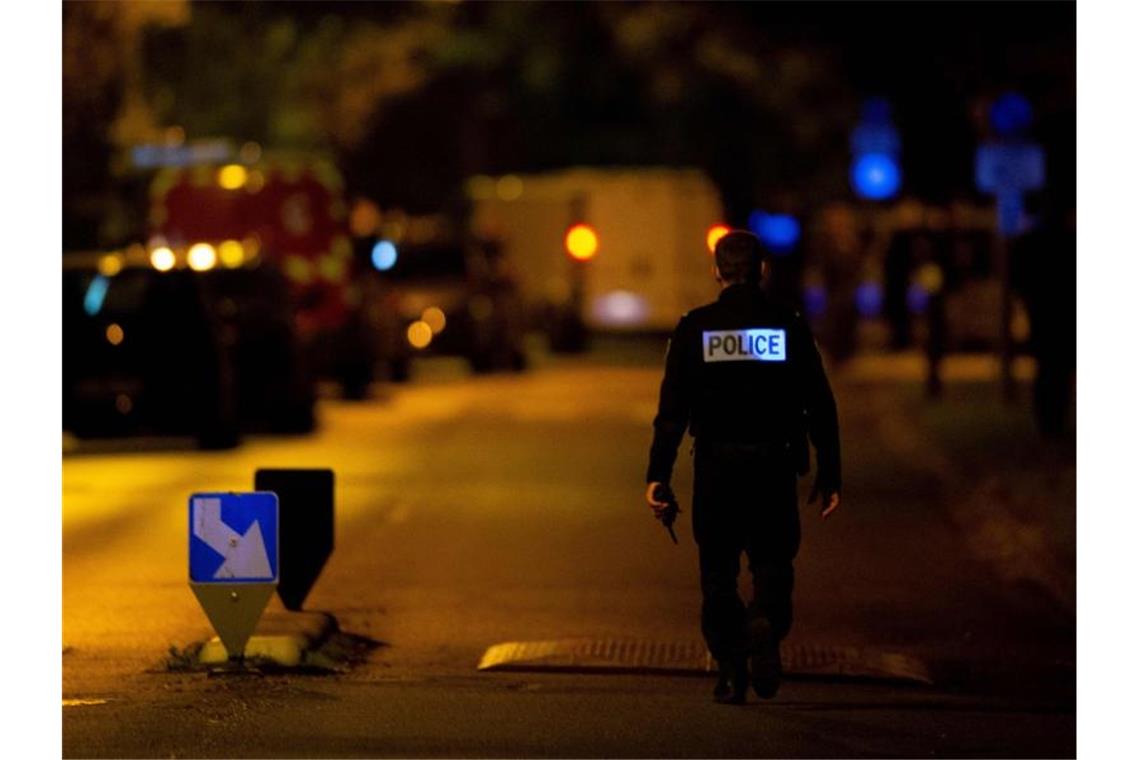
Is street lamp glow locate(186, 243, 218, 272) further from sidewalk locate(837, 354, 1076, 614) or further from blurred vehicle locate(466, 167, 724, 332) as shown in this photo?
blurred vehicle locate(466, 167, 724, 332)

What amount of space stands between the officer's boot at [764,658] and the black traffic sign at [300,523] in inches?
126

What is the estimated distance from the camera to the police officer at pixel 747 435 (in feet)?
32.4

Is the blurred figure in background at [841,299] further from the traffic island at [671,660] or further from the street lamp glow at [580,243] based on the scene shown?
the traffic island at [671,660]

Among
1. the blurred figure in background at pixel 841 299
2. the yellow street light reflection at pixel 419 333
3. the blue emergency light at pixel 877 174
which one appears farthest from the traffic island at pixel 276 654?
the blurred figure in background at pixel 841 299

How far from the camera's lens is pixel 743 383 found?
32.3 ft

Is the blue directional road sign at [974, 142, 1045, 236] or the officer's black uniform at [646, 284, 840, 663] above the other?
the blue directional road sign at [974, 142, 1045, 236]

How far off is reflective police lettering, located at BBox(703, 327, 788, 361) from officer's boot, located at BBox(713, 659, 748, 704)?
1238 mm

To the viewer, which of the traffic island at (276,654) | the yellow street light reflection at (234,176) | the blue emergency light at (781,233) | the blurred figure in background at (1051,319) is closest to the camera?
the traffic island at (276,654)

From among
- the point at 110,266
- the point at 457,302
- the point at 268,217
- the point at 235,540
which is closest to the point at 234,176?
the point at 268,217

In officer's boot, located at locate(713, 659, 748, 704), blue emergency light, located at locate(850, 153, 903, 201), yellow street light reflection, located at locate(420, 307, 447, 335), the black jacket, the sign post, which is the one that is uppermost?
blue emergency light, located at locate(850, 153, 903, 201)

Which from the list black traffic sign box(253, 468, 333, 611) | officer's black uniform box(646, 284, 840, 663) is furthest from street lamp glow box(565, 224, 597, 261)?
officer's black uniform box(646, 284, 840, 663)

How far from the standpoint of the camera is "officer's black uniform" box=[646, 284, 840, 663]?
9.86 m

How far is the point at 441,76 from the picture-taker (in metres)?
55.2
